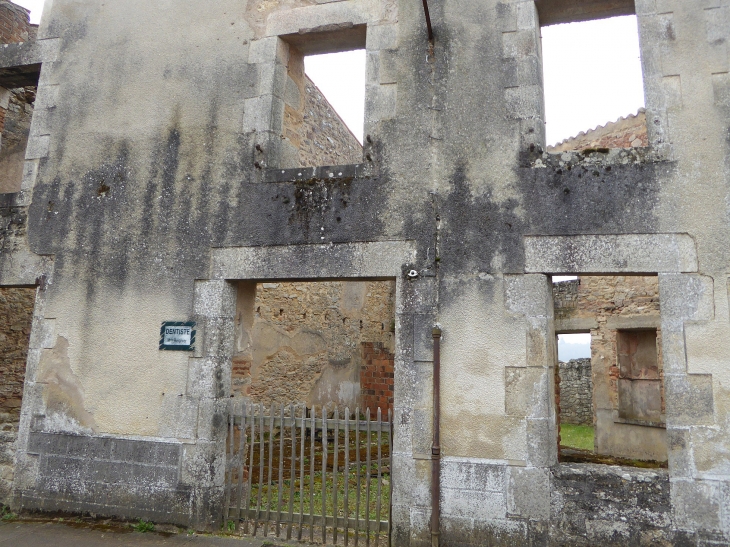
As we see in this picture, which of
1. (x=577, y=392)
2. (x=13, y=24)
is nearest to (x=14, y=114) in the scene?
(x=13, y=24)

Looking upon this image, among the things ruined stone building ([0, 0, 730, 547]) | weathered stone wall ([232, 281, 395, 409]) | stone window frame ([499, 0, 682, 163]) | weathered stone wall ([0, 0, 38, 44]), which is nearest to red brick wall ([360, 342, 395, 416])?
weathered stone wall ([232, 281, 395, 409])

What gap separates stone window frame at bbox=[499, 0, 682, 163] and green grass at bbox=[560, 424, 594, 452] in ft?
25.7

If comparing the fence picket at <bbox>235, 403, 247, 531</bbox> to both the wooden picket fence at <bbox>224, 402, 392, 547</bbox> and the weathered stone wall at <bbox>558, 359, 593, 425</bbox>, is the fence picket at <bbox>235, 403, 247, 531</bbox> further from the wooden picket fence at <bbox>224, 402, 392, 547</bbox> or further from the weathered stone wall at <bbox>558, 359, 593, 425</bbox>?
the weathered stone wall at <bbox>558, 359, 593, 425</bbox>

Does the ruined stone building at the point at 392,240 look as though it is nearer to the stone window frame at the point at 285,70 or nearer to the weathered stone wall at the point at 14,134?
the stone window frame at the point at 285,70

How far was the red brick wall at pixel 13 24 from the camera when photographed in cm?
823

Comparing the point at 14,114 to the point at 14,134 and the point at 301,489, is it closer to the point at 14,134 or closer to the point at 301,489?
the point at 14,134

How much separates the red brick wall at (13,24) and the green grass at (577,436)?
Answer: 454 inches

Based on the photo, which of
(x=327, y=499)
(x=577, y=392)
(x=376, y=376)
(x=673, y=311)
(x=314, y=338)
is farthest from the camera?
(x=577, y=392)

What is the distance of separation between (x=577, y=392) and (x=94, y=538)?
1371 centimetres

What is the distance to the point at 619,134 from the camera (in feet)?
35.6

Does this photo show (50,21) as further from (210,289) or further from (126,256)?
(210,289)

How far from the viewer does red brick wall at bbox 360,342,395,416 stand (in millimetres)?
10484

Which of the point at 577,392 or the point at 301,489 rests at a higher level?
the point at 577,392

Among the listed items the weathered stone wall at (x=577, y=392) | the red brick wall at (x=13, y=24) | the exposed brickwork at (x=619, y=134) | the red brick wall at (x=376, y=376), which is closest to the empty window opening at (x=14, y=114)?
the red brick wall at (x=13, y=24)
